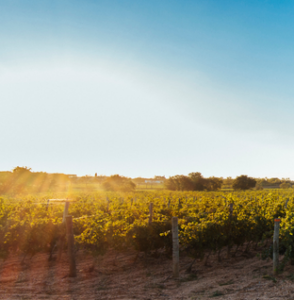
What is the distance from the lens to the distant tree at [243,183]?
58.1m

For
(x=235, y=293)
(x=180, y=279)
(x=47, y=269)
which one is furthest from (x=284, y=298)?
(x=47, y=269)

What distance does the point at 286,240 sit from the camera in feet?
19.2

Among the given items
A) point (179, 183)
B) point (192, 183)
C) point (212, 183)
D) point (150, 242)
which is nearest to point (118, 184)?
point (179, 183)

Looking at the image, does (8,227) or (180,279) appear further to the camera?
(8,227)

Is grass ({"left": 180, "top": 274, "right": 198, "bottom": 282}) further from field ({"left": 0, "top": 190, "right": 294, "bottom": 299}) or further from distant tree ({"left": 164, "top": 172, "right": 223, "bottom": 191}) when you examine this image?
distant tree ({"left": 164, "top": 172, "right": 223, "bottom": 191})

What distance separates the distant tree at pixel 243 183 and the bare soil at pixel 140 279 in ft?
178

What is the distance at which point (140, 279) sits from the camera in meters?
6.22

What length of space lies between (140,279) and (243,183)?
57.6 meters

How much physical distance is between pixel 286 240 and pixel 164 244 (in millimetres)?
3269

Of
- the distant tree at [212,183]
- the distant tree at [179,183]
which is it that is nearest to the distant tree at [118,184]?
the distant tree at [179,183]

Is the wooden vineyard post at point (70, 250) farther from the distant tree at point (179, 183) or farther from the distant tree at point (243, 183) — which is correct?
the distant tree at point (243, 183)

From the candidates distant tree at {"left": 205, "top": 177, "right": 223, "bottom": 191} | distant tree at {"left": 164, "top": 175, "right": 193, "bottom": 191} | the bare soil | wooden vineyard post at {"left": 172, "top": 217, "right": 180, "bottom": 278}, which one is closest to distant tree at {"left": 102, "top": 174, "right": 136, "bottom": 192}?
A: distant tree at {"left": 164, "top": 175, "right": 193, "bottom": 191}

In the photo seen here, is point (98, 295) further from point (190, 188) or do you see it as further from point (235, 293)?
point (190, 188)

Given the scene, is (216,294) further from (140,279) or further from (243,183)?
(243,183)
